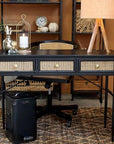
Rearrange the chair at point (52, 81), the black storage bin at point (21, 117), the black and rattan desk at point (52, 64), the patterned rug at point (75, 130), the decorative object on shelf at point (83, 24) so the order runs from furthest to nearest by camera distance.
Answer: the decorative object on shelf at point (83, 24)
the chair at point (52, 81)
the patterned rug at point (75, 130)
the black storage bin at point (21, 117)
the black and rattan desk at point (52, 64)

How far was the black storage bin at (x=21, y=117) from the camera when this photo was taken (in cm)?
272

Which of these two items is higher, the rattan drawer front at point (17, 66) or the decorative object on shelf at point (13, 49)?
the decorative object on shelf at point (13, 49)

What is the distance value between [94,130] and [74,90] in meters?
1.35

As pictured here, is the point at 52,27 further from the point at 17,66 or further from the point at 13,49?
the point at 17,66

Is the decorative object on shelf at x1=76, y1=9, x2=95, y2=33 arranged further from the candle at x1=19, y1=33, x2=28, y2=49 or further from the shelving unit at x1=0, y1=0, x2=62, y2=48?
the candle at x1=19, y1=33, x2=28, y2=49

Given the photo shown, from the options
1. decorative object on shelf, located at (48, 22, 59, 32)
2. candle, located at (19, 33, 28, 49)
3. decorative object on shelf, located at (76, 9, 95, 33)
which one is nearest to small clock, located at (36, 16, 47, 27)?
decorative object on shelf, located at (48, 22, 59, 32)

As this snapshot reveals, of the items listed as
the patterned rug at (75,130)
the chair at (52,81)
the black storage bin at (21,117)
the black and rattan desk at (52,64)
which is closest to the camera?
the black and rattan desk at (52,64)

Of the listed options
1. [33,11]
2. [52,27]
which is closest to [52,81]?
[52,27]

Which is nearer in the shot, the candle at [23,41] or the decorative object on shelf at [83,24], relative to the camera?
the candle at [23,41]

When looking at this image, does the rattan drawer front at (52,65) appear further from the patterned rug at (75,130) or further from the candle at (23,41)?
the patterned rug at (75,130)

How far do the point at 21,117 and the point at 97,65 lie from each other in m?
0.83

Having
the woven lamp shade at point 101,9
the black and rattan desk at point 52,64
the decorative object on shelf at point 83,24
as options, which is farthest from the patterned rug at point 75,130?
the decorative object on shelf at point 83,24

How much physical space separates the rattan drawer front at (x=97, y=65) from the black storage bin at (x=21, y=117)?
585mm

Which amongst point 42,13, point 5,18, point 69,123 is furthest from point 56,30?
point 69,123
